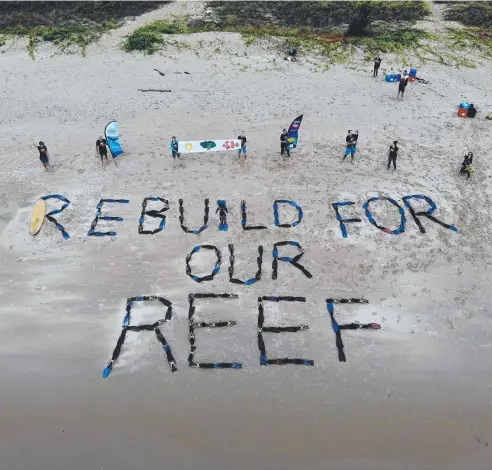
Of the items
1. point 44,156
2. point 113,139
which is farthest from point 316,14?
A: point 44,156

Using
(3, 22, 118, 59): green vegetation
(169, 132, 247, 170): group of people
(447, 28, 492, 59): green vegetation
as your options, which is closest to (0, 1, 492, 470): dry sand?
(169, 132, 247, 170): group of people

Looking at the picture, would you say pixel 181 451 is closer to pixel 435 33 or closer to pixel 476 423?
pixel 476 423

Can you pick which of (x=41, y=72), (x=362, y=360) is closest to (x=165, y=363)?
(x=362, y=360)

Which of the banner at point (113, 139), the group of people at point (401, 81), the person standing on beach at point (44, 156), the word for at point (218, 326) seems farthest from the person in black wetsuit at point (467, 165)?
the person standing on beach at point (44, 156)

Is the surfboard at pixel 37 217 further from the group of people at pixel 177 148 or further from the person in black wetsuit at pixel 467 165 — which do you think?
the person in black wetsuit at pixel 467 165

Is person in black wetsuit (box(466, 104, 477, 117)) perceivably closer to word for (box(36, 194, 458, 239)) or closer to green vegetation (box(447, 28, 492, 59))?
word for (box(36, 194, 458, 239))

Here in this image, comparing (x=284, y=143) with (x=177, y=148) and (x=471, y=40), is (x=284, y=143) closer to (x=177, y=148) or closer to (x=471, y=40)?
(x=177, y=148)

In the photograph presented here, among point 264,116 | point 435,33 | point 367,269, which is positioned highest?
point 435,33

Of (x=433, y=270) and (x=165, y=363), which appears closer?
(x=165, y=363)
